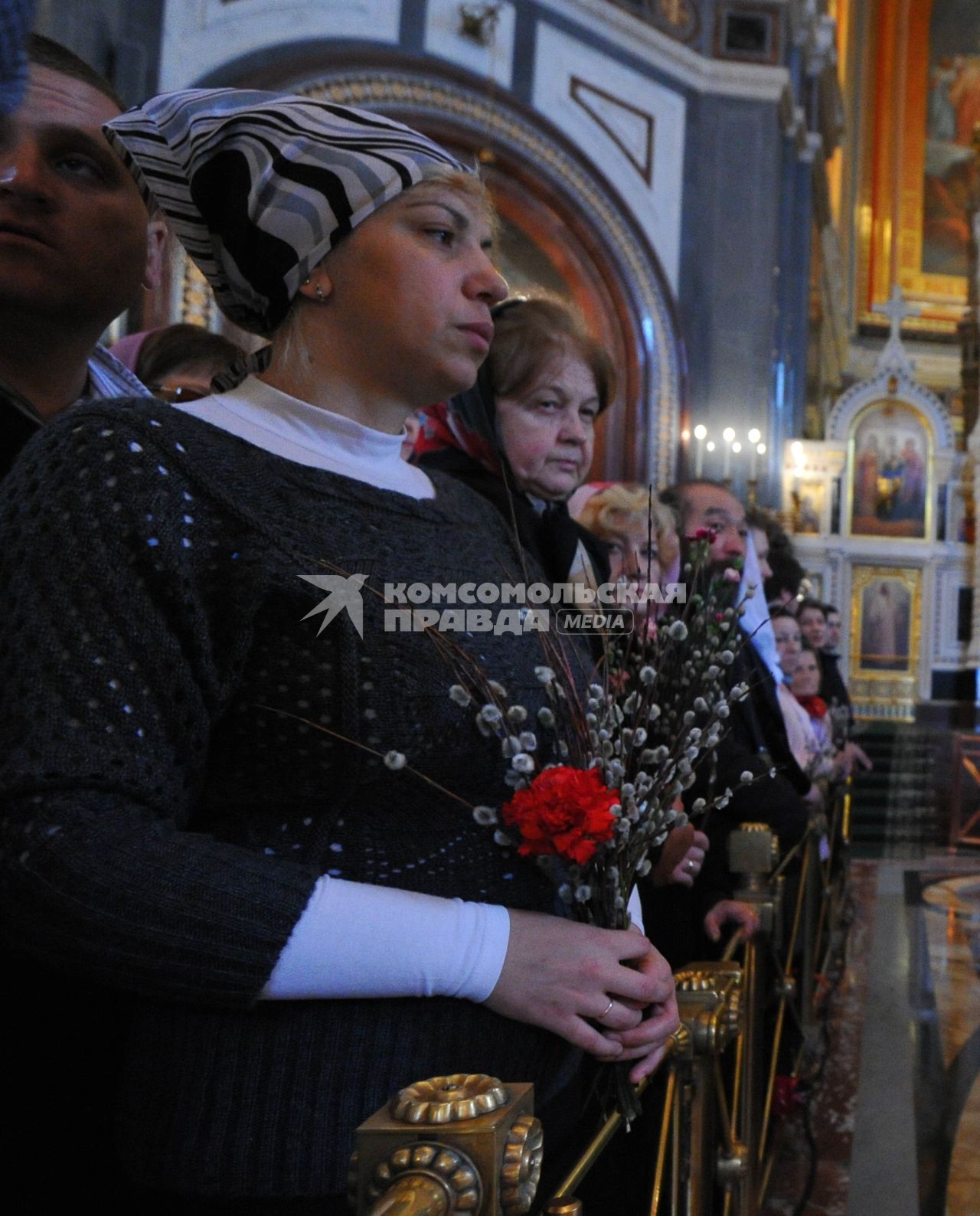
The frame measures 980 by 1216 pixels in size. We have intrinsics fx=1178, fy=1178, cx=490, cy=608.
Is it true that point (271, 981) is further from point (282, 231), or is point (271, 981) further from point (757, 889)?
point (757, 889)

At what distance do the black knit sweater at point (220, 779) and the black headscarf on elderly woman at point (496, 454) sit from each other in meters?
0.80

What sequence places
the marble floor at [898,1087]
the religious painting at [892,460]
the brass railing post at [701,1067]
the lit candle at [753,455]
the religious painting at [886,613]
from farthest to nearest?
the religious painting at [886,613] → the religious painting at [892,460] → the lit candle at [753,455] → the marble floor at [898,1087] → the brass railing post at [701,1067]

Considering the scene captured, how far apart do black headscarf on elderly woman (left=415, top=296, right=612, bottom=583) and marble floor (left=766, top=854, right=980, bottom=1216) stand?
1.91 metres

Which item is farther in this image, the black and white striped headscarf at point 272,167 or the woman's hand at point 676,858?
the woman's hand at point 676,858

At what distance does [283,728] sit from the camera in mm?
1111

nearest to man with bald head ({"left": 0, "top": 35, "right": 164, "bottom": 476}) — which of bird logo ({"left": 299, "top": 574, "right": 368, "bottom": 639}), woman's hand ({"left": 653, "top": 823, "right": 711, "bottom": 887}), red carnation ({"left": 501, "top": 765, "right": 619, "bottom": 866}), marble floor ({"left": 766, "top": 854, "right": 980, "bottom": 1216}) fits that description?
bird logo ({"left": 299, "top": 574, "right": 368, "bottom": 639})

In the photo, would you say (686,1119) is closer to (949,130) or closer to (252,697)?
(252,697)

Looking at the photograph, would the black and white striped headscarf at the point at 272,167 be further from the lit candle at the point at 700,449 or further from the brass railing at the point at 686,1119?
the lit candle at the point at 700,449

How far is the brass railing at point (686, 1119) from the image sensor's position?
822 millimetres

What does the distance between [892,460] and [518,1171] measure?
16053 mm

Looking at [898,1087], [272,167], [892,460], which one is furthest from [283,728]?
[892,460]

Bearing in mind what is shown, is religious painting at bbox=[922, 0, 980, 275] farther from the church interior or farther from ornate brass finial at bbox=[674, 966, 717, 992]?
ornate brass finial at bbox=[674, 966, 717, 992]

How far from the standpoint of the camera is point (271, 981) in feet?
3.24

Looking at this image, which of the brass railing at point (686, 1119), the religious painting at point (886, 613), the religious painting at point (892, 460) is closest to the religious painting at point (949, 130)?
the religious painting at point (892, 460)
